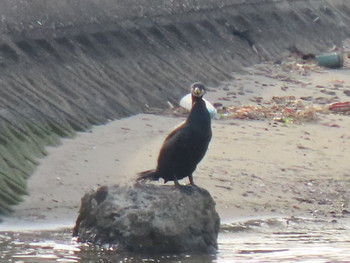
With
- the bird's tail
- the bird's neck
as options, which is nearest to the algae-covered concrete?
the bird's tail

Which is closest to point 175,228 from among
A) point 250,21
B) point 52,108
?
point 52,108

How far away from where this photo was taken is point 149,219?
913cm

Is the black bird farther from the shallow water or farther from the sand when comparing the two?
the sand

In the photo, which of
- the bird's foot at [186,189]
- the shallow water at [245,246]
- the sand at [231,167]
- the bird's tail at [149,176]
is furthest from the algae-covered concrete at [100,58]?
the bird's foot at [186,189]

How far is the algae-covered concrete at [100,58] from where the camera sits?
12664 mm

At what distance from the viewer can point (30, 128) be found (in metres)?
12.5

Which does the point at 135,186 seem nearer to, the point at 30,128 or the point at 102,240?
the point at 102,240

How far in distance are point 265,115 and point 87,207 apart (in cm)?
634

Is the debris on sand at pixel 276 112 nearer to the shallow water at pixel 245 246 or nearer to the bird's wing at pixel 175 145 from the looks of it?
the shallow water at pixel 245 246

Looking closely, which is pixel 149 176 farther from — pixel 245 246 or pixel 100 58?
pixel 100 58

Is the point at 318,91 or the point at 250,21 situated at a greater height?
the point at 250,21

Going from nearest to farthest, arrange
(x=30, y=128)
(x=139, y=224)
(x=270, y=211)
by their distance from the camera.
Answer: (x=139, y=224)
(x=270, y=211)
(x=30, y=128)

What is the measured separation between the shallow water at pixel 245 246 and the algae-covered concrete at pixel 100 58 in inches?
35.3

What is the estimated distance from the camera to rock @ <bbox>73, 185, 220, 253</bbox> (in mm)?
9156
